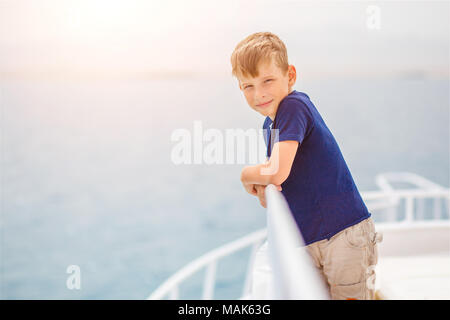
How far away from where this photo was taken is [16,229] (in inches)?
369

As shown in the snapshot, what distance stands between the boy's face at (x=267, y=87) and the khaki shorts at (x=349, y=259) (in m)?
0.28

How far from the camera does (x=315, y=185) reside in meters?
0.84

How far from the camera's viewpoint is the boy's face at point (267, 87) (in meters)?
0.83

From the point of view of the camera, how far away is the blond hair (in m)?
0.82

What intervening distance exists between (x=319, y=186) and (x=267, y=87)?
215 millimetres

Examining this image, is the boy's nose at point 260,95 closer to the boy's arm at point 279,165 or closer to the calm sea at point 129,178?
the boy's arm at point 279,165

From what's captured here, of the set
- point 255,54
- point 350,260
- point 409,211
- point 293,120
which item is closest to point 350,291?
point 350,260

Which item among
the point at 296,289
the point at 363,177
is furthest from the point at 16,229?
the point at 296,289

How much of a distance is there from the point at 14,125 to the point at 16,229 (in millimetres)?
5264

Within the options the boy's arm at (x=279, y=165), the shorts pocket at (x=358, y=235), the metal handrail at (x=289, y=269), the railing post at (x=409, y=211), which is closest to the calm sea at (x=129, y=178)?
the railing post at (x=409, y=211)

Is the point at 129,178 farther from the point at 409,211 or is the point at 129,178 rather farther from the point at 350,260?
the point at 350,260

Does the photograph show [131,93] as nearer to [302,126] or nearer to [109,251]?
[109,251]

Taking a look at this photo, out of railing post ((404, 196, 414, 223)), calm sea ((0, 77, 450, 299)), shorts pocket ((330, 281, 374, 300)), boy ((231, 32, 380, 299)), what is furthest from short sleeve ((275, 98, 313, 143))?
calm sea ((0, 77, 450, 299))

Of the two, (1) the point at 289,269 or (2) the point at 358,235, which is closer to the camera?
(1) the point at 289,269
